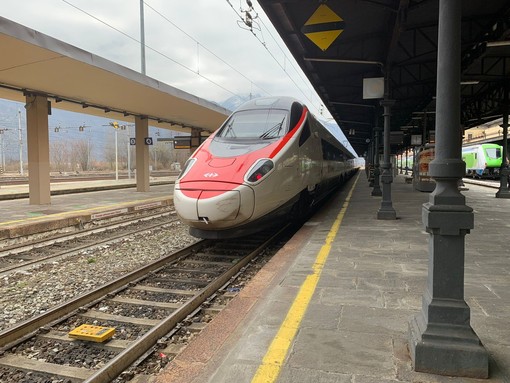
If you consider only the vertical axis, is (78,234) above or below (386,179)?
below

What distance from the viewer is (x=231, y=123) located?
323 inches

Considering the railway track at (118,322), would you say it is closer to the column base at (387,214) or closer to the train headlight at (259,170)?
the train headlight at (259,170)

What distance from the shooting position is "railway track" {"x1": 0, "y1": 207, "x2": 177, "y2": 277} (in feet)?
23.6

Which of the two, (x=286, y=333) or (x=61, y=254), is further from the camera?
(x=61, y=254)

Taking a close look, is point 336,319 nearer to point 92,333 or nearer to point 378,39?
point 92,333

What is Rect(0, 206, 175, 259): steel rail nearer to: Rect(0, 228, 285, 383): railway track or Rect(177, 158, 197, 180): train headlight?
Rect(0, 228, 285, 383): railway track

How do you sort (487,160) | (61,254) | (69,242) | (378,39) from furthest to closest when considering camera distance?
1. (487,160)
2. (378,39)
3. (69,242)
4. (61,254)

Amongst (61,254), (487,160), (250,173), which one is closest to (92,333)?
(250,173)

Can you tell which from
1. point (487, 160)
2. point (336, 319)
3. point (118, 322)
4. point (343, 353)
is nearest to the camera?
point (343, 353)

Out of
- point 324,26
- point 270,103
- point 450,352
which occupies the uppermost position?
point 324,26

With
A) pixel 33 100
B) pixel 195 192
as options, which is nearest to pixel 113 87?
pixel 33 100

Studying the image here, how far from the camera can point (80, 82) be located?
1216cm

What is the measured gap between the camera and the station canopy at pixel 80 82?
905 cm

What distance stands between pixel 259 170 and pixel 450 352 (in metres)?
4.16
